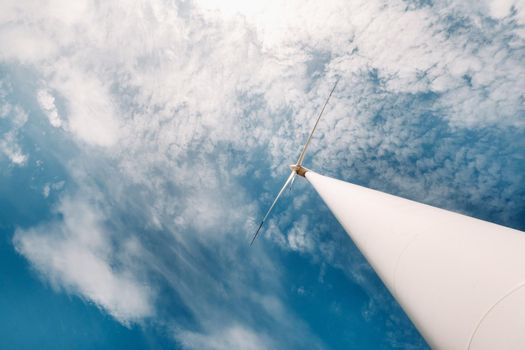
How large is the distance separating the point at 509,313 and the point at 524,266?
72 cm

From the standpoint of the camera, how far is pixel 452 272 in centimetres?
474

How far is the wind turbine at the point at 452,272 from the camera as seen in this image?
3826mm

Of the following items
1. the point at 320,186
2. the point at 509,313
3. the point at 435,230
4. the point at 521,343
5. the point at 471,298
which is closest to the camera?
the point at 521,343

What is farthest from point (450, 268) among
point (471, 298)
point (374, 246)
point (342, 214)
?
point (342, 214)

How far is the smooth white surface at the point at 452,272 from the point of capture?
12.6 ft

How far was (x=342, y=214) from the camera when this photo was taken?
9797 mm

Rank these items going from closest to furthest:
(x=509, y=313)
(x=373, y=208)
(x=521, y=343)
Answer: (x=521, y=343), (x=509, y=313), (x=373, y=208)

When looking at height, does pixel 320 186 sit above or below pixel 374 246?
above

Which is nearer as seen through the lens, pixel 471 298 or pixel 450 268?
pixel 471 298

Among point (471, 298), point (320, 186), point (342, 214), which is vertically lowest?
point (471, 298)

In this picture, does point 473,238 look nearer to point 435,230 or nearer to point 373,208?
point 435,230

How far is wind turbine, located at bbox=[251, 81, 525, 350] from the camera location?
383cm

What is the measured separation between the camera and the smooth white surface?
383 cm

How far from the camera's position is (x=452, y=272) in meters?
A: 4.74
